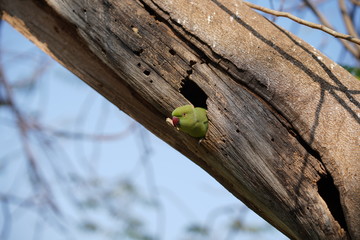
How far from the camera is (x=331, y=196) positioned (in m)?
1.69

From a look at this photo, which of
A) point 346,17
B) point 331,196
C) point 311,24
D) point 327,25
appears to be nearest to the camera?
point 331,196

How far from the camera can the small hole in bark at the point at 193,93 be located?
1.84 meters

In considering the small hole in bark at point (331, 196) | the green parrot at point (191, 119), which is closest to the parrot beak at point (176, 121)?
the green parrot at point (191, 119)

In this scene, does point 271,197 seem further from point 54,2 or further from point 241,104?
point 54,2

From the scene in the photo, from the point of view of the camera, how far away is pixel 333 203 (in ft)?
5.51

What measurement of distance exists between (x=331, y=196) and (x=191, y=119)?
2.08ft

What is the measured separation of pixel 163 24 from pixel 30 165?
244 cm

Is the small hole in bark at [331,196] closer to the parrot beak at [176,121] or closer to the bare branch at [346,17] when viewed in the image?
the parrot beak at [176,121]

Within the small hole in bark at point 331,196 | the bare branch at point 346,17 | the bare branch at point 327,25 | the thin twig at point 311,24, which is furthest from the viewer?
the bare branch at point 346,17

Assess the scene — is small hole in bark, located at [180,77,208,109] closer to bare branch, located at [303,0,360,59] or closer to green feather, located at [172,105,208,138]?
green feather, located at [172,105,208,138]

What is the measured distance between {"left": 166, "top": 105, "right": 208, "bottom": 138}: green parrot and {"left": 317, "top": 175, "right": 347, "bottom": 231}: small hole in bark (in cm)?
51

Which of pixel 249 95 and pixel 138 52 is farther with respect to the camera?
pixel 138 52

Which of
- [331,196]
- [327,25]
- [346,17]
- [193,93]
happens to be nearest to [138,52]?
[193,93]

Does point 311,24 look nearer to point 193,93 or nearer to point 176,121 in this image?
point 193,93
